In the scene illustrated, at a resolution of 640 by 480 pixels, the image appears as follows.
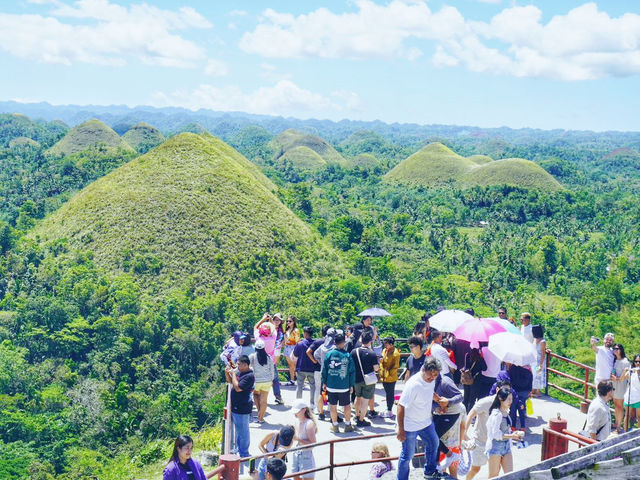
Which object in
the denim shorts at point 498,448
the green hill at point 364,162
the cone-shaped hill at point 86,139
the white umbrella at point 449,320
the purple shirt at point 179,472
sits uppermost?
the cone-shaped hill at point 86,139

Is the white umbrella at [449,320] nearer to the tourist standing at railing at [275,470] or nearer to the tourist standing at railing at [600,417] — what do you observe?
the tourist standing at railing at [600,417]

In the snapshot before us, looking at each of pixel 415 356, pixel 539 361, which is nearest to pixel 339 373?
pixel 415 356

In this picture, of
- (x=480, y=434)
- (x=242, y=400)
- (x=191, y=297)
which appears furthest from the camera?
(x=191, y=297)

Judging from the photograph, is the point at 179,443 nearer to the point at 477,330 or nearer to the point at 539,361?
the point at 477,330

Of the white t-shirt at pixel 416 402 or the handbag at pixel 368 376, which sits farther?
the handbag at pixel 368 376

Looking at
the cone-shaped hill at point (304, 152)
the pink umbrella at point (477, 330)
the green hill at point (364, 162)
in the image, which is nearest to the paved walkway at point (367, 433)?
the pink umbrella at point (477, 330)

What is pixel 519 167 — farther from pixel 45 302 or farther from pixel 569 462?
pixel 569 462
